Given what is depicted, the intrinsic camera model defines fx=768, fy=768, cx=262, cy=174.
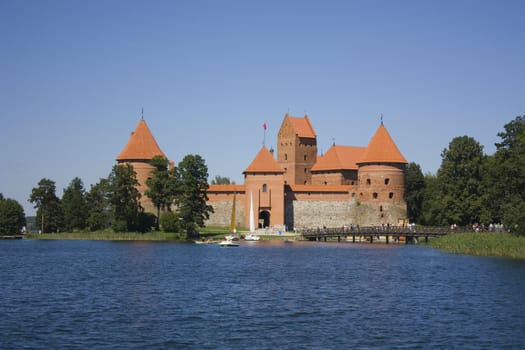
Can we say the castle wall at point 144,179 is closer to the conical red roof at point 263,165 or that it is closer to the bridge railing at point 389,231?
the conical red roof at point 263,165

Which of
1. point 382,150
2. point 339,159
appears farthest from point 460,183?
A: point 339,159

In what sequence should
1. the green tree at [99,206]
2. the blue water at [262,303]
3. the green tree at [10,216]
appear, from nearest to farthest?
the blue water at [262,303], the green tree at [99,206], the green tree at [10,216]

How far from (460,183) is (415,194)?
669 inches

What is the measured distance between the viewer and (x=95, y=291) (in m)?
24.2

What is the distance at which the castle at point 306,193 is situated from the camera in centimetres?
5950

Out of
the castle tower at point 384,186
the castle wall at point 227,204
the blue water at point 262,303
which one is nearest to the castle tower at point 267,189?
the castle wall at point 227,204

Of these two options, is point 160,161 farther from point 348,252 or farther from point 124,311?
point 124,311

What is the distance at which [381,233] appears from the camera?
50500mm

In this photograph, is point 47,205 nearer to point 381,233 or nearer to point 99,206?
point 99,206

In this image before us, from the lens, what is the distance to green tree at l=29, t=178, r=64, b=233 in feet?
202

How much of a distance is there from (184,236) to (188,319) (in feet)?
108

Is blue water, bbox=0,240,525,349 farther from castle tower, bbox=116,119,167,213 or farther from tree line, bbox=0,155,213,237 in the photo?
castle tower, bbox=116,119,167,213

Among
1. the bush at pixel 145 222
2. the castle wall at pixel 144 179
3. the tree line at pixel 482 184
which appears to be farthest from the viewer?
the castle wall at pixel 144 179

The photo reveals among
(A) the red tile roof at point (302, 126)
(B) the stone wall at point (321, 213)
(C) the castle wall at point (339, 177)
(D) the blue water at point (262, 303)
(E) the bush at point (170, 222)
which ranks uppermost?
(A) the red tile roof at point (302, 126)
